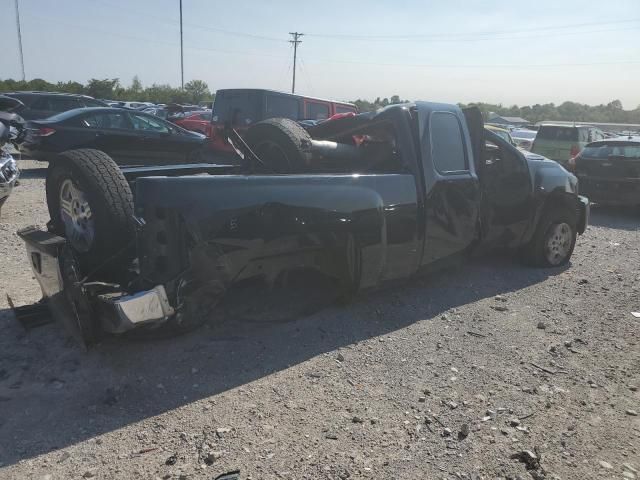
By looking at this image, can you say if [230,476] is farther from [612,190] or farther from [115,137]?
[612,190]

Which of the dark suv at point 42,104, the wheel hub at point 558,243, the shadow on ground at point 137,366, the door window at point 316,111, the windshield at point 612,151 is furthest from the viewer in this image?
the dark suv at point 42,104

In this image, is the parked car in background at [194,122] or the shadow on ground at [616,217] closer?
the shadow on ground at [616,217]

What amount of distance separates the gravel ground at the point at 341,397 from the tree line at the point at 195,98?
1485 centimetres

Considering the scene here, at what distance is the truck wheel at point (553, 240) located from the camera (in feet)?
21.0

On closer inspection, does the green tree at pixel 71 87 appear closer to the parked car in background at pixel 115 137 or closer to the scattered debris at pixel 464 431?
the parked car in background at pixel 115 137

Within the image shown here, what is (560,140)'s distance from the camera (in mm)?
16078

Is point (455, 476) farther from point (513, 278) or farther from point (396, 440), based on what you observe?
point (513, 278)

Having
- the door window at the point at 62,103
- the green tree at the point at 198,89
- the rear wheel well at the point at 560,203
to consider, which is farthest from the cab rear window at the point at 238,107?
the green tree at the point at 198,89

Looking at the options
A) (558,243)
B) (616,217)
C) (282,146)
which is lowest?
(616,217)

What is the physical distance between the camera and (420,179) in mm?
4816

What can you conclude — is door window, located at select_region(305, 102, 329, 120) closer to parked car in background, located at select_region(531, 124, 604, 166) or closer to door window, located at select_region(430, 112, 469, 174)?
parked car in background, located at select_region(531, 124, 604, 166)

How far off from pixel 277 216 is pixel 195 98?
185 ft

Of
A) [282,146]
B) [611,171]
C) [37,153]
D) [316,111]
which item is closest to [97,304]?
[282,146]

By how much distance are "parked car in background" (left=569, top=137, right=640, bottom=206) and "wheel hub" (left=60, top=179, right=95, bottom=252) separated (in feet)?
34.6
